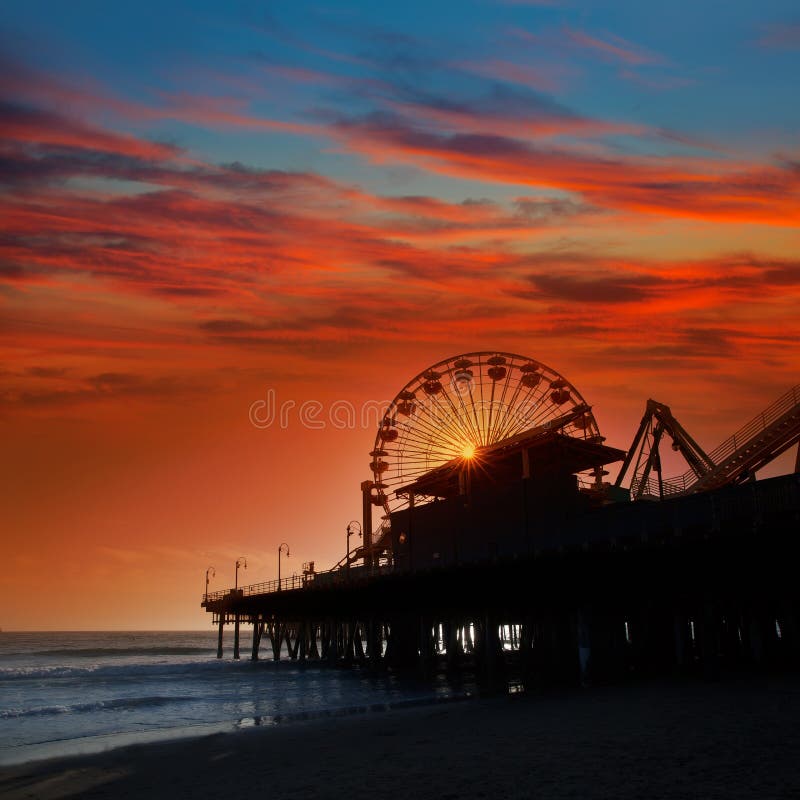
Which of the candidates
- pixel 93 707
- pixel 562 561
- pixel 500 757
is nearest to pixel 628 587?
pixel 562 561

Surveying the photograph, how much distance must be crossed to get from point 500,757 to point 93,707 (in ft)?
86.8

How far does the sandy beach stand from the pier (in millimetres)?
6524

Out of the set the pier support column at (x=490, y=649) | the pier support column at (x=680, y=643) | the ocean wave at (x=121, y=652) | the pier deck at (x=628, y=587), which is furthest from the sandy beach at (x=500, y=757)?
the ocean wave at (x=121, y=652)

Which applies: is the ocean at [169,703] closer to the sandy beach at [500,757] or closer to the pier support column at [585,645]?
the sandy beach at [500,757]

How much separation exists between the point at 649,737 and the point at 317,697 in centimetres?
2352

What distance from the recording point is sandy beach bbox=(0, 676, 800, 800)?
1484cm

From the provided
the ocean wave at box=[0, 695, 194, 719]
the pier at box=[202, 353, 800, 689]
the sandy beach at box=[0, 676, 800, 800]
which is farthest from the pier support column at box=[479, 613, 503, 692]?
the ocean wave at box=[0, 695, 194, 719]

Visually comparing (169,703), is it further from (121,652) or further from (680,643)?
(121,652)

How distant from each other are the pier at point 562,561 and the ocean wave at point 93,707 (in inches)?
574

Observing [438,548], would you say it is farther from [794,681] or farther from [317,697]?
[794,681]

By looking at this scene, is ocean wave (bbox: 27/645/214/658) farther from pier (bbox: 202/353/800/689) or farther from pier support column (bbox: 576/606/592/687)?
pier support column (bbox: 576/606/592/687)

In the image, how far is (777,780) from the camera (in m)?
14.0

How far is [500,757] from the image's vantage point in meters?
17.7

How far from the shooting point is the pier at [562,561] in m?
33.1
